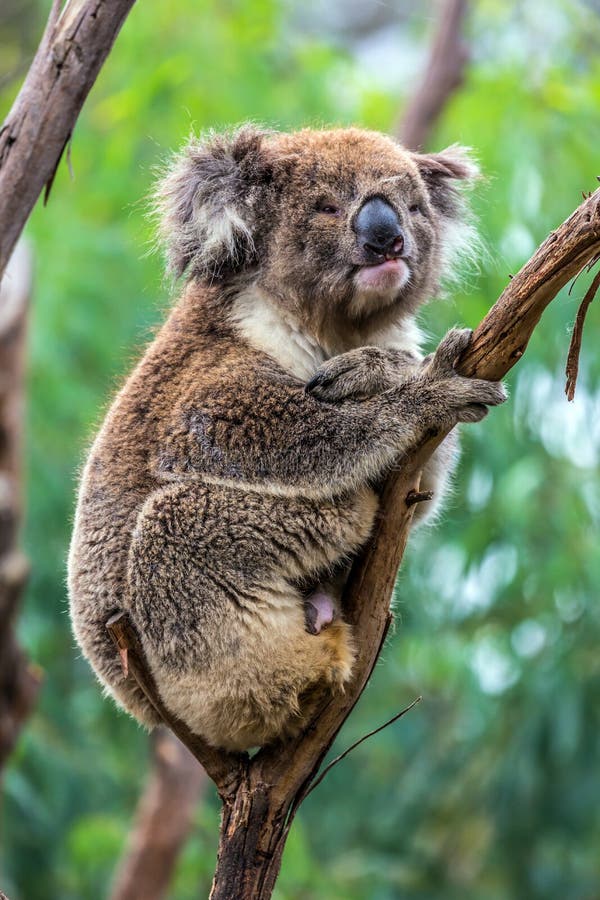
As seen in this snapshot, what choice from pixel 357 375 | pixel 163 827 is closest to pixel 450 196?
pixel 357 375

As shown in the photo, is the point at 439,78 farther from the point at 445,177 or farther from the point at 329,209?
the point at 329,209

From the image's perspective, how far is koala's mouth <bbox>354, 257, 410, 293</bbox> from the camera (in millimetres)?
3328

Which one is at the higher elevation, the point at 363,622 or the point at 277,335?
the point at 277,335

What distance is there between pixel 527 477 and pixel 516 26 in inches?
133

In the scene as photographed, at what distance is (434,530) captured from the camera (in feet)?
22.0

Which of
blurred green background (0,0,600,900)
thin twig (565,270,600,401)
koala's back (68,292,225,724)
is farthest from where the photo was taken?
blurred green background (0,0,600,900)

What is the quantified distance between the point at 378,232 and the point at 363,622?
3.58 feet

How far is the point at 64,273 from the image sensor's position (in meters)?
7.19

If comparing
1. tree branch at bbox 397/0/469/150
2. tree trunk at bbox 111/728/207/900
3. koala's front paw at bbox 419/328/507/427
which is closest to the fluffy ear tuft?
koala's front paw at bbox 419/328/507/427

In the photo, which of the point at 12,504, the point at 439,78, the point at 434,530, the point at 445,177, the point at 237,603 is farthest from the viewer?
the point at 439,78

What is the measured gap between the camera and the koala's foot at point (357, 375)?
3174 mm

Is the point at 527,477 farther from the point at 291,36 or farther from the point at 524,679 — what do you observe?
the point at 291,36

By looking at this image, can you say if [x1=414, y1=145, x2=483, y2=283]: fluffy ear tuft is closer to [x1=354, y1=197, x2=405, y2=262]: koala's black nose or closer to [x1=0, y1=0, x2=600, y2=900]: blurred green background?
[x1=354, y1=197, x2=405, y2=262]: koala's black nose

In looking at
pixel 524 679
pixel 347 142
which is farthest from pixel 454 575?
pixel 347 142
